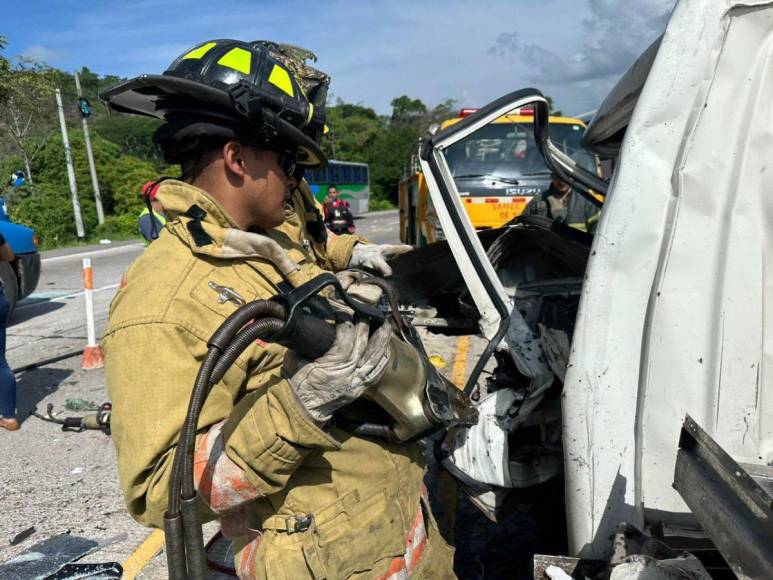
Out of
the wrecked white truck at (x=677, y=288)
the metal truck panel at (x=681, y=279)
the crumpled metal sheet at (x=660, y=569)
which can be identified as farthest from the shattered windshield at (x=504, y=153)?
the crumpled metal sheet at (x=660, y=569)

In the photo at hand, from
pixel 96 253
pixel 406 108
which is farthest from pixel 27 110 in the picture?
pixel 406 108

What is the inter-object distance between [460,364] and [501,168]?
11.3 feet

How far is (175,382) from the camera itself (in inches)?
50.3

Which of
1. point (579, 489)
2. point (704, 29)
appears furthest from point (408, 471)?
point (704, 29)

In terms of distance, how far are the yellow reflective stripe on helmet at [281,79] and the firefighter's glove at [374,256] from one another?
3.06 ft

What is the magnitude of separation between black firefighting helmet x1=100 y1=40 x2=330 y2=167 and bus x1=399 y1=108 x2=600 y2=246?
607 centimetres

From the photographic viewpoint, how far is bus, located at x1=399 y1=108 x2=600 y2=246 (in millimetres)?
7836

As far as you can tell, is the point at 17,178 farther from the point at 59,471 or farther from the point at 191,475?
the point at 191,475

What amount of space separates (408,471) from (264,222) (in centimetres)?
80

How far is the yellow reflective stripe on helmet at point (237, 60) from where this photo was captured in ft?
5.18

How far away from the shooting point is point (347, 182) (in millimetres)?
28891

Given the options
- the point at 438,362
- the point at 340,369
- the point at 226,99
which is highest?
the point at 226,99

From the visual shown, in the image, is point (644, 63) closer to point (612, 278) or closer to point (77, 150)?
point (612, 278)

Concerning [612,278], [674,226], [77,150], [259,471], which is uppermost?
[77,150]
